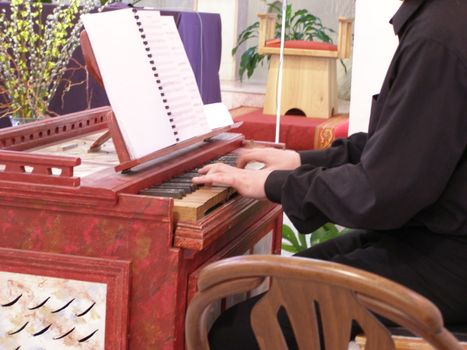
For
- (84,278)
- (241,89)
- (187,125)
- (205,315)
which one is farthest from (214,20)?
(205,315)

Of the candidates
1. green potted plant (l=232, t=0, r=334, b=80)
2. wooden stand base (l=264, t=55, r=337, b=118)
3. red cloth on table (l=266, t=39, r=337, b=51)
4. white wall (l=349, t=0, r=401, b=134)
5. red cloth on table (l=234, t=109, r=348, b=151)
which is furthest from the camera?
green potted plant (l=232, t=0, r=334, b=80)

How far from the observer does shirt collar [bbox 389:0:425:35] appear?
200cm

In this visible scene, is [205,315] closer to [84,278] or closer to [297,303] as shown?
[297,303]

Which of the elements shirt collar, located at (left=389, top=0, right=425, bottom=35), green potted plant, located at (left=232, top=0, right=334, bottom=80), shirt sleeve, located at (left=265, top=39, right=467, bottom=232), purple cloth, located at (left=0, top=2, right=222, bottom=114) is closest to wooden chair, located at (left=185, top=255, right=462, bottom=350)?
shirt sleeve, located at (left=265, top=39, right=467, bottom=232)

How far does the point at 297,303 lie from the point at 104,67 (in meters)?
1.05

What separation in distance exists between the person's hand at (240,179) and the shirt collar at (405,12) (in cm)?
46

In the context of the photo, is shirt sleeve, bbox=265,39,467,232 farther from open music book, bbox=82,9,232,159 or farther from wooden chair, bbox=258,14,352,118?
wooden chair, bbox=258,14,352,118

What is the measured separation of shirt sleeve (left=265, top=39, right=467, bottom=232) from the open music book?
60cm

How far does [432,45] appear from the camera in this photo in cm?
187

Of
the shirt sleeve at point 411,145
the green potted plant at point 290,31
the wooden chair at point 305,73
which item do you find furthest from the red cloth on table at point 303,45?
the shirt sleeve at point 411,145

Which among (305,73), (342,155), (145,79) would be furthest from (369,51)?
(305,73)

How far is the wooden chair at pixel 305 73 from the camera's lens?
8062mm

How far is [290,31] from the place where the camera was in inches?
408

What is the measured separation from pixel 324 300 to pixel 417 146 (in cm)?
60
